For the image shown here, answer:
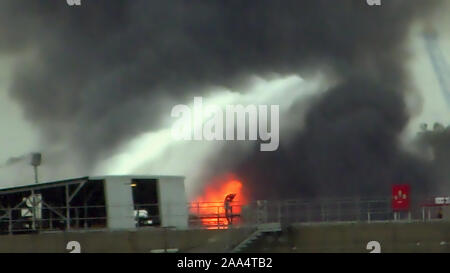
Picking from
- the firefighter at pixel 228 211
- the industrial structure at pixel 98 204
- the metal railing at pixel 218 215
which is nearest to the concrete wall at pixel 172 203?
the industrial structure at pixel 98 204

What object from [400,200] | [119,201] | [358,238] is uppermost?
[119,201]

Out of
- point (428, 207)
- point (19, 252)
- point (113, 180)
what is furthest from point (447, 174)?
point (19, 252)

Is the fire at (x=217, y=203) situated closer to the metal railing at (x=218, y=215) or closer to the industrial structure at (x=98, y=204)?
the metal railing at (x=218, y=215)

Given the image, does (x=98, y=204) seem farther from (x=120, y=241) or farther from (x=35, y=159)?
(x=35, y=159)

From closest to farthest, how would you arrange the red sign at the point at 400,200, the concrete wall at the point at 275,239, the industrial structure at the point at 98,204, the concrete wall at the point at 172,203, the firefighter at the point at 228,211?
the concrete wall at the point at 275,239 < the firefighter at the point at 228,211 < the industrial structure at the point at 98,204 < the concrete wall at the point at 172,203 < the red sign at the point at 400,200

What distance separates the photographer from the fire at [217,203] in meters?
56.8

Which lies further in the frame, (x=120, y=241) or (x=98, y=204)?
(x=98, y=204)

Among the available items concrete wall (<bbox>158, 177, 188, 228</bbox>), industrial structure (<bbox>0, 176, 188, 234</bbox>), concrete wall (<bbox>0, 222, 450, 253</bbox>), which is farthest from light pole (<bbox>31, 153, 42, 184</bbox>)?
concrete wall (<bbox>158, 177, 188, 228</bbox>)

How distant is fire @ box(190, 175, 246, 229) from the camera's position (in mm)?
56844

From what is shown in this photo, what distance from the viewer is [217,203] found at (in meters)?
59.9

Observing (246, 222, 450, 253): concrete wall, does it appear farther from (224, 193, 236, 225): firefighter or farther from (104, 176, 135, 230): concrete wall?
(104, 176, 135, 230): concrete wall

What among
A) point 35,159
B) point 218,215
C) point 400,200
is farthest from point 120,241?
point 400,200

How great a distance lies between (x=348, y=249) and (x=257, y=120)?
11.8m
